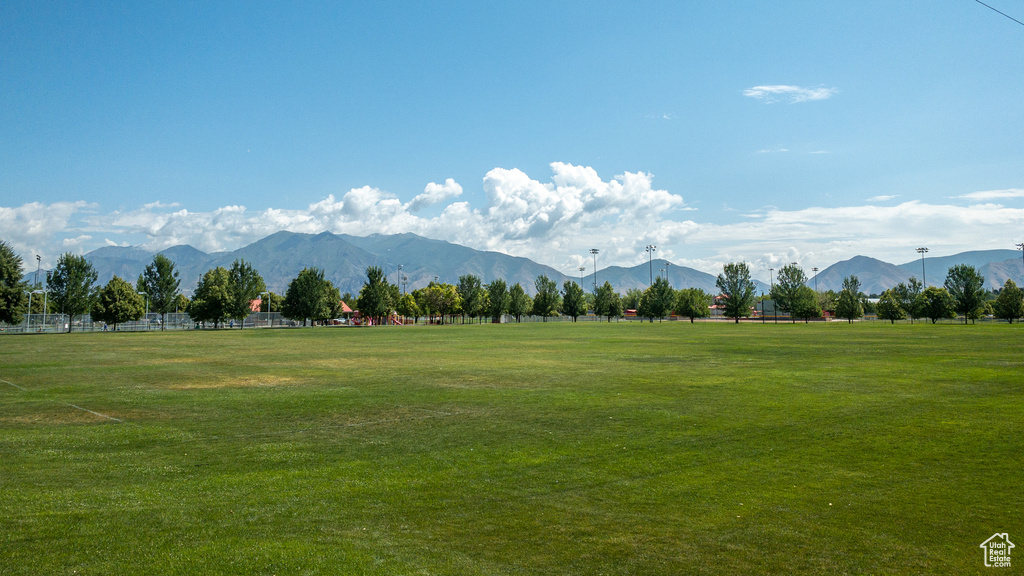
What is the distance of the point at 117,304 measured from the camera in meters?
71.5

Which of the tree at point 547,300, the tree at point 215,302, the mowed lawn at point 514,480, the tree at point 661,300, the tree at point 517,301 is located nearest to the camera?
the mowed lawn at point 514,480

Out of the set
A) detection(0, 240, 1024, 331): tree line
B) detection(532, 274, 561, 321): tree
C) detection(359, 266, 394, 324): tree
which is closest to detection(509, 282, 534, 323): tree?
detection(0, 240, 1024, 331): tree line

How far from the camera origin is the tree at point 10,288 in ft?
185

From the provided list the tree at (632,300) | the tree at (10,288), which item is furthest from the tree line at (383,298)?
the tree at (632,300)

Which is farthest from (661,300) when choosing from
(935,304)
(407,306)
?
(407,306)

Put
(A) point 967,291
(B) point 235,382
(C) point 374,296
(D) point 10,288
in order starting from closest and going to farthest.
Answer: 1. (B) point 235,382
2. (D) point 10,288
3. (A) point 967,291
4. (C) point 374,296

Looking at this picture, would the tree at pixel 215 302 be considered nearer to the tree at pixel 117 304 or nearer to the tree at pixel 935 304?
the tree at pixel 117 304

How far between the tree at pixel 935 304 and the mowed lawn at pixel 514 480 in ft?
293

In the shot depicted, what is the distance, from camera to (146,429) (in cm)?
1082

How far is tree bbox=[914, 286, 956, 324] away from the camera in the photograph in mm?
87750

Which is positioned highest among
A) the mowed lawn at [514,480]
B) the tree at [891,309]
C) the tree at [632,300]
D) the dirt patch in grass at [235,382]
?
the tree at [632,300]

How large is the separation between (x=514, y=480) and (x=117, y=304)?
81719 millimetres

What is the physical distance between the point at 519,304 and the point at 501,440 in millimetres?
118302

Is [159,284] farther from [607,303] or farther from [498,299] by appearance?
[607,303]
